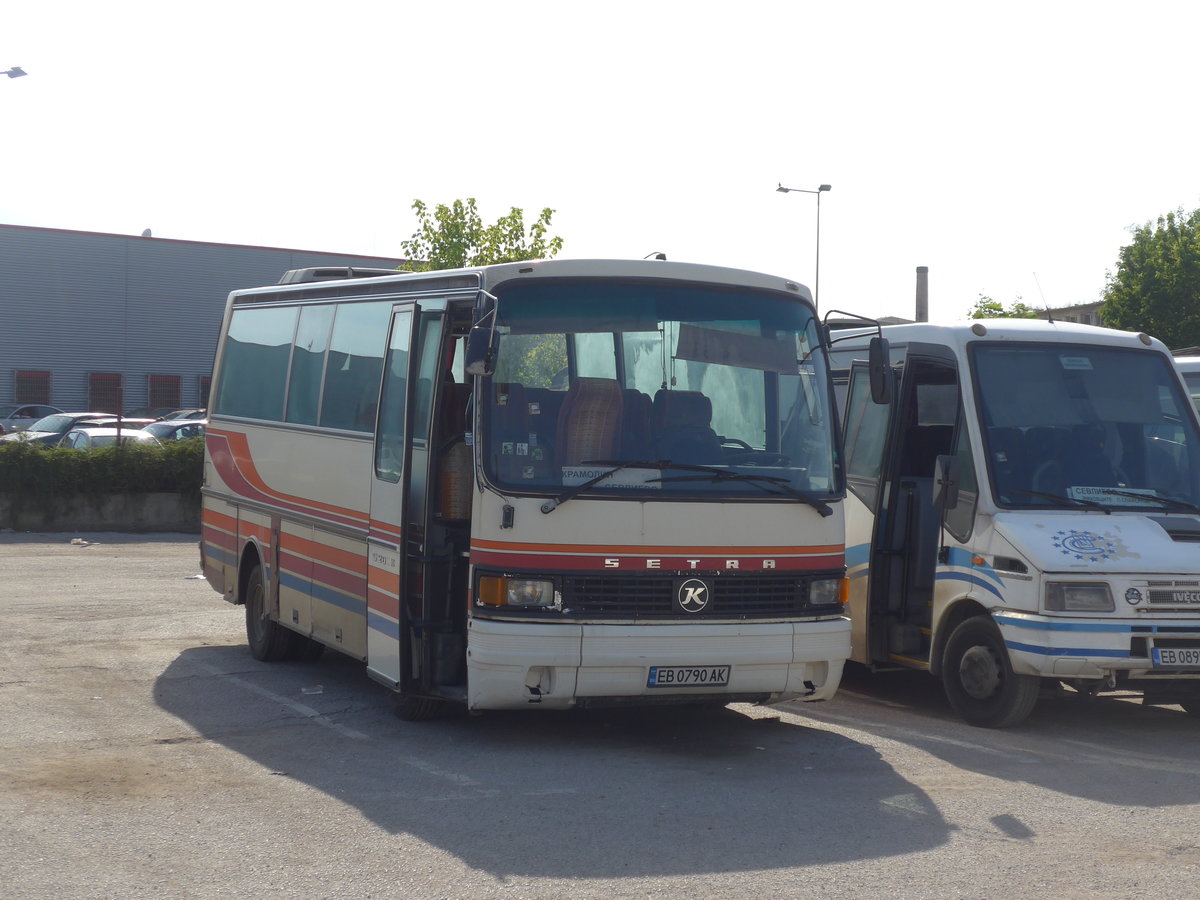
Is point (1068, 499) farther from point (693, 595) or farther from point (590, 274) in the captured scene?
point (590, 274)

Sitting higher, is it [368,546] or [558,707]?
[368,546]

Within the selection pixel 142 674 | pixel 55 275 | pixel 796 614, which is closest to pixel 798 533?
pixel 796 614

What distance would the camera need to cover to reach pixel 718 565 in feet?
28.2

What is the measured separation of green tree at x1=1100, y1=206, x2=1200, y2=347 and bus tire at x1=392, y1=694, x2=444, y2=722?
160ft

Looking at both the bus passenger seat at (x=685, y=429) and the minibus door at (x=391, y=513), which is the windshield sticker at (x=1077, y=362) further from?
the minibus door at (x=391, y=513)

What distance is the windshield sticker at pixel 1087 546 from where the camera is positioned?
9.34 m

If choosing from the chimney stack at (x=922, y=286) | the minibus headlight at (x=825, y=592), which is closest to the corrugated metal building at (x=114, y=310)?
the chimney stack at (x=922, y=286)

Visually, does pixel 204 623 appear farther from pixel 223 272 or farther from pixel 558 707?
pixel 223 272

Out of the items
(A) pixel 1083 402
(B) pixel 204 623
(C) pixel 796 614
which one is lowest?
(B) pixel 204 623

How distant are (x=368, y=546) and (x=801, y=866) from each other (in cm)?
429

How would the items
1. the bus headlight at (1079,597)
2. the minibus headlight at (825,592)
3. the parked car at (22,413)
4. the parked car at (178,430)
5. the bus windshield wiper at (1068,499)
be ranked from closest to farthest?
the minibus headlight at (825,592)
the bus headlight at (1079,597)
the bus windshield wiper at (1068,499)
the parked car at (178,430)
the parked car at (22,413)

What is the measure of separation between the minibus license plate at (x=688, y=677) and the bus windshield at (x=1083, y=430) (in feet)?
8.25

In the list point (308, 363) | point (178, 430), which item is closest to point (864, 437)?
point (308, 363)

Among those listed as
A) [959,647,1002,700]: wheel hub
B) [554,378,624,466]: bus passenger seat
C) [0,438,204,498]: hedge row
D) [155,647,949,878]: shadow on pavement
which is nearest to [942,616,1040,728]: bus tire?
[959,647,1002,700]: wheel hub
